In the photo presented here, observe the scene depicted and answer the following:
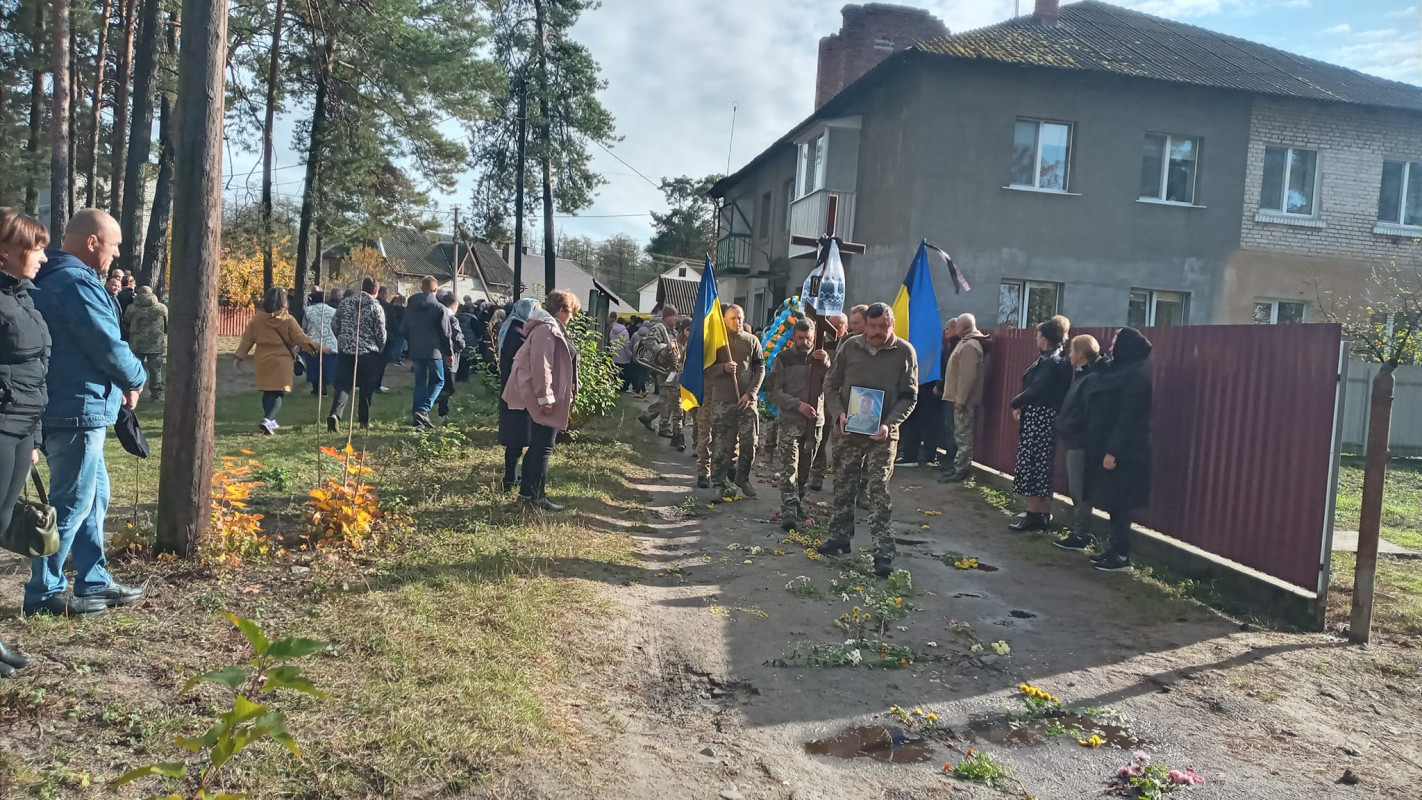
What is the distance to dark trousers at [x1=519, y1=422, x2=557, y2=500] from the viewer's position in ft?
25.2

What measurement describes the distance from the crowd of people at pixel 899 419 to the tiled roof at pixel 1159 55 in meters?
7.81

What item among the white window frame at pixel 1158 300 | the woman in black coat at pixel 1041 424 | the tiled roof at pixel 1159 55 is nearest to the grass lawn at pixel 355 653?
the woman in black coat at pixel 1041 424

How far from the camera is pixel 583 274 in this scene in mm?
75000

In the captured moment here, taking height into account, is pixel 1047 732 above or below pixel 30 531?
below

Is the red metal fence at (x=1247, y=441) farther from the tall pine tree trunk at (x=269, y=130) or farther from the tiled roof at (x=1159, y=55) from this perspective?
the tall pine tree trunk at (x=269, y=130)

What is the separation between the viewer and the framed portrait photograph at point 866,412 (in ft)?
22.7

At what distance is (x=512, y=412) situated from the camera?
25.5ft

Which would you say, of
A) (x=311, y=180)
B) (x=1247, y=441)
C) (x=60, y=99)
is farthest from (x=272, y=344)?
(x=311, y=180)

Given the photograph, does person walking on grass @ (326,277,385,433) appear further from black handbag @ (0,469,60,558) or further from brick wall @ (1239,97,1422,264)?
brick wall @ (1239,97,1422,264)

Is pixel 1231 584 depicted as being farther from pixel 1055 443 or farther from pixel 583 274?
pixel 583 274

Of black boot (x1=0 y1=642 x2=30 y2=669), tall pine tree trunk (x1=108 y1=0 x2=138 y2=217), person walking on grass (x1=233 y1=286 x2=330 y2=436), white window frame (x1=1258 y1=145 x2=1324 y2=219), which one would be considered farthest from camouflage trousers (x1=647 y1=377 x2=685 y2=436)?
tall pine tree trunk (x1=108 y1=0 x2=138 y2=217)

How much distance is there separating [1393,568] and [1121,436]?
2498 millimetres

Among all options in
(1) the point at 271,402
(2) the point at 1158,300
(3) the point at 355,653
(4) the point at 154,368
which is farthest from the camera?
(2) the point at 1158,300

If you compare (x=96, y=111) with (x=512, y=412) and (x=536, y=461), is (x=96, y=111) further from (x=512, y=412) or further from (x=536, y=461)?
(x=536, y=461)
